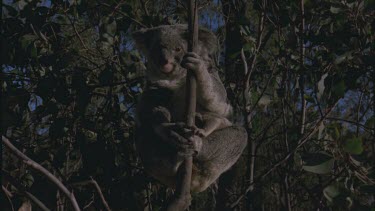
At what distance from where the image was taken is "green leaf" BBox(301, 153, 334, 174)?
265cm

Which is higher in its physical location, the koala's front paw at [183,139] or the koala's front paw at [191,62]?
the koala's front paw at [191,62]

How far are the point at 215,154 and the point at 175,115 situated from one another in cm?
41

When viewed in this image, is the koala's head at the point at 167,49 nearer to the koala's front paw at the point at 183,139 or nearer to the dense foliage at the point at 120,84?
the dense foliage at the point at 120,84

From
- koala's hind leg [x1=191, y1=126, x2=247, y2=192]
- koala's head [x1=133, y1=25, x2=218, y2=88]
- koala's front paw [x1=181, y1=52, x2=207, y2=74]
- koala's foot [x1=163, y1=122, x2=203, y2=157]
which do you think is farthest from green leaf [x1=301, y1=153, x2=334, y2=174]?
koala's head [x1=133, y1=25, x2=218, y2=88]

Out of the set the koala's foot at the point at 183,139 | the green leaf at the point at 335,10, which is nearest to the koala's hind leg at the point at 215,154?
the koala's foot at the point at 183,139

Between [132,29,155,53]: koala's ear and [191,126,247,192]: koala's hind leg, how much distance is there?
884 millimetres

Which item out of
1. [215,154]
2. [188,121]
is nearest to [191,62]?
[188,121]

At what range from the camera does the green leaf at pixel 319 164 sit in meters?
2.65

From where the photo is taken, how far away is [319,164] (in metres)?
2.68

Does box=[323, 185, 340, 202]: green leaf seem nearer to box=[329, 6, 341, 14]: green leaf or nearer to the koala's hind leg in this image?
box=[329, 6, 341, 14]: green leaf

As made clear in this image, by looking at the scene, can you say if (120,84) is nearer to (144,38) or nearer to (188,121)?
(144,38)

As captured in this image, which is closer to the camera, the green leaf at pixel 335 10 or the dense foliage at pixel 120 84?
the green leaf at pixel 335 10

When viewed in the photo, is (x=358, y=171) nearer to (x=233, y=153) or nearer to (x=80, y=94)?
(x=233, y=153)

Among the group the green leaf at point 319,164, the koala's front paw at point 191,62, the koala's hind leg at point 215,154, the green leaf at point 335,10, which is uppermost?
the green leaf at point 335,10
